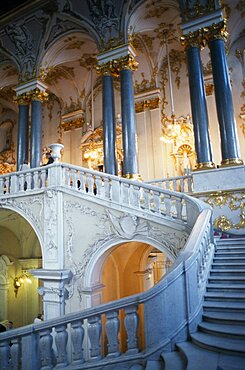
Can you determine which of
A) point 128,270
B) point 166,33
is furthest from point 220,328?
point 166,33

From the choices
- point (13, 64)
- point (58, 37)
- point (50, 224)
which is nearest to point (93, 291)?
point (50, 224)

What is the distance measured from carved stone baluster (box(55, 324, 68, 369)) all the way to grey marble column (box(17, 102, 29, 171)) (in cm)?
971

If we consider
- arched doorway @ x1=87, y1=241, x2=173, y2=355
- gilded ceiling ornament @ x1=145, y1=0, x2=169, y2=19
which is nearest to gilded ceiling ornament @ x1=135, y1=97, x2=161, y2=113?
gilded ceiling ornament @ x1=145, y1=0, x2=169, y2=19

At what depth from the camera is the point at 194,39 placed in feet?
32.7

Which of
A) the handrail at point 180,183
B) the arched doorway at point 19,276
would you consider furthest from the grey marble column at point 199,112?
the arched doorway at point 19,276

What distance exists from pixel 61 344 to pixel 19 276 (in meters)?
10.0

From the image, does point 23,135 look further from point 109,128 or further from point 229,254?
point 229,254

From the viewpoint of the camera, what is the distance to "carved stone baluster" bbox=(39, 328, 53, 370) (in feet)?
13.3

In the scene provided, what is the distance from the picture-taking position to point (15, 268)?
13.5m

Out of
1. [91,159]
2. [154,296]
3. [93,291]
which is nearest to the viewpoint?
[154,296]

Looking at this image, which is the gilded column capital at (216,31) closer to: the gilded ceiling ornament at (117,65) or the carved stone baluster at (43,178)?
the gilded ceiling ornament at (117,65)

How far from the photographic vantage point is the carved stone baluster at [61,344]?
13.3 feet

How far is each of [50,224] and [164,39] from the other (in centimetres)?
985

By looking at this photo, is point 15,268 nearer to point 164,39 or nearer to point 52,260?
point 52,260
